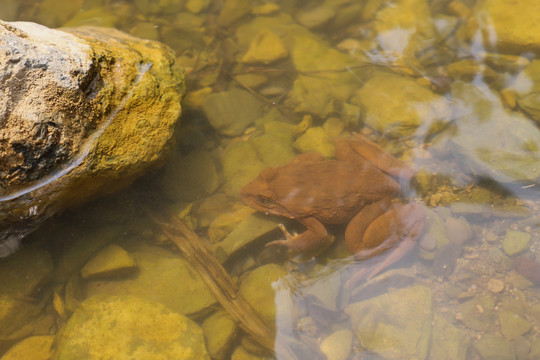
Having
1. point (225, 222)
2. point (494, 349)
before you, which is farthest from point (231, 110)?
point (494, 349)

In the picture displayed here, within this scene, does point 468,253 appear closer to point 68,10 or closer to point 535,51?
point 535,51

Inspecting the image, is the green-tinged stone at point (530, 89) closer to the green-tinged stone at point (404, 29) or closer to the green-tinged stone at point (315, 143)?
the green-tinged stone at point (404, 29)

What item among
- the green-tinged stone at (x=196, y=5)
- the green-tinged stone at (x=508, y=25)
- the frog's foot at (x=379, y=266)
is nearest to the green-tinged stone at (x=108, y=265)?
the frog's foot at (x=379, y=266)

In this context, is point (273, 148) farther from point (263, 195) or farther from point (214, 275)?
point (214, 275)

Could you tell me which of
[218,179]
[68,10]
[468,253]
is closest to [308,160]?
[218,179]

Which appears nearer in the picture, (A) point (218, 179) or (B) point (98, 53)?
(B) point (98, 53)

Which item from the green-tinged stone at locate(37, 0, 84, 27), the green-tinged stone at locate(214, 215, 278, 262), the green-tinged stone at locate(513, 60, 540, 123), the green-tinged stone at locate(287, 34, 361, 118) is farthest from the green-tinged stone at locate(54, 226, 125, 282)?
the green-tinged stone at locate(513, 60, 540, 123)

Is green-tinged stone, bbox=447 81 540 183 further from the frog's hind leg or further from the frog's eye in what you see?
the frog's eye
